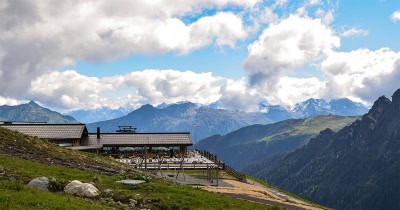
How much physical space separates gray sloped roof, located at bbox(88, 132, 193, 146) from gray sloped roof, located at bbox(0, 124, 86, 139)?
5489mm

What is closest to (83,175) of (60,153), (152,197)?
(152,197)

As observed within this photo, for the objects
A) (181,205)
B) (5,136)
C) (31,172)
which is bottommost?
(181,205)

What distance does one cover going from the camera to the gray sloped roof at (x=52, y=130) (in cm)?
10181

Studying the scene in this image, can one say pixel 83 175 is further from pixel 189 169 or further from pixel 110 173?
pixel 189 169

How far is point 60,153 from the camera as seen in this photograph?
47531 mm

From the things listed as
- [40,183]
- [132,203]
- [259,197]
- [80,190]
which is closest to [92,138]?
[259,197]

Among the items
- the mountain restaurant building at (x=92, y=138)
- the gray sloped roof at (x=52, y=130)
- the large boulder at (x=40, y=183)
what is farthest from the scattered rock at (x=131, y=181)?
the gray sloped roof at (x=52, y=130)

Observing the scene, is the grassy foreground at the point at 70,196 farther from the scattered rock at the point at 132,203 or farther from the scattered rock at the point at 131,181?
the scattered rock at the point at 131,181

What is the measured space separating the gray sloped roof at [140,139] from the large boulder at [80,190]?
8399 centimetres

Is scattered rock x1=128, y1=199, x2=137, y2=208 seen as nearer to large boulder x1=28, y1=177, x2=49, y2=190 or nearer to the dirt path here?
large boulder x1=28, y1=177, x2=49, y2=190

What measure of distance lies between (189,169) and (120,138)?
3313cm

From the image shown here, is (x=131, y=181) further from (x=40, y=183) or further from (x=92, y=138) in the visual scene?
(x=92, y=138)

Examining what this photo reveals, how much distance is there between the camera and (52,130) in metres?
104

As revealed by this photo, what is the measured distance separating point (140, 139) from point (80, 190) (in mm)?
87415
